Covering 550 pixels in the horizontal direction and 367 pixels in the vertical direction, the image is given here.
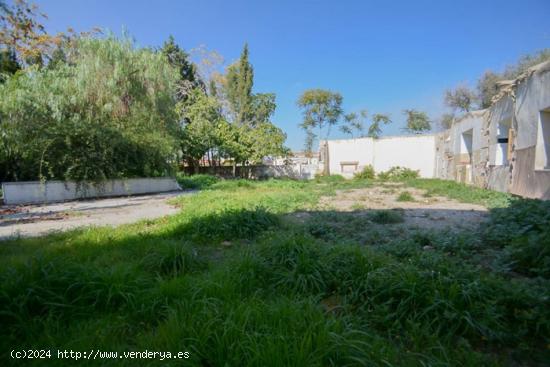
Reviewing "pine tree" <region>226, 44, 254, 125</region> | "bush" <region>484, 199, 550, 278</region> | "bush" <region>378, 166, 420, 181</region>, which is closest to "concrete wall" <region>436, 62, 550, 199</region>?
"bush" <region>484, 199, 550, 278</region>

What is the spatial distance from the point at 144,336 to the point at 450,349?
1.87 m

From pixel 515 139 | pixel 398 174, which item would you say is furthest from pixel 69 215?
pixel 398 174

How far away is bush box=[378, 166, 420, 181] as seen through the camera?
17.0 meters

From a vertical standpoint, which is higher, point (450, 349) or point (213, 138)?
point (213, 138)

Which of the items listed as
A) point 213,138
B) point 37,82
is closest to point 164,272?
point 37,82

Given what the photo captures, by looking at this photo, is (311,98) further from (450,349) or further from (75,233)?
(450,349)

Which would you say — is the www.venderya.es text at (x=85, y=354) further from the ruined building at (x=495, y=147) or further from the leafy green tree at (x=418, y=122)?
the leafy green tree at (x=418, y=122)

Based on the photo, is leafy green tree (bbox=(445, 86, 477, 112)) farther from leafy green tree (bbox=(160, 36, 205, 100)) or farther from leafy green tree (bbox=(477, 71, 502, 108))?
leafy green tree (bbox=(160, 36, 205, 100))

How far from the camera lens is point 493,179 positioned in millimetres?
9453

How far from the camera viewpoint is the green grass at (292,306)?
5.12 ft

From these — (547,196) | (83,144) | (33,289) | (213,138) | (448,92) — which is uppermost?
(448,92)

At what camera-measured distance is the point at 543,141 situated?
6.71m

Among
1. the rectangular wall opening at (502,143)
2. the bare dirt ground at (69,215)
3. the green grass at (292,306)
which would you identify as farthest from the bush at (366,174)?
the green grass at (292,306)

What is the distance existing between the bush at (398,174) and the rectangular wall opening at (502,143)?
24.3 ft
